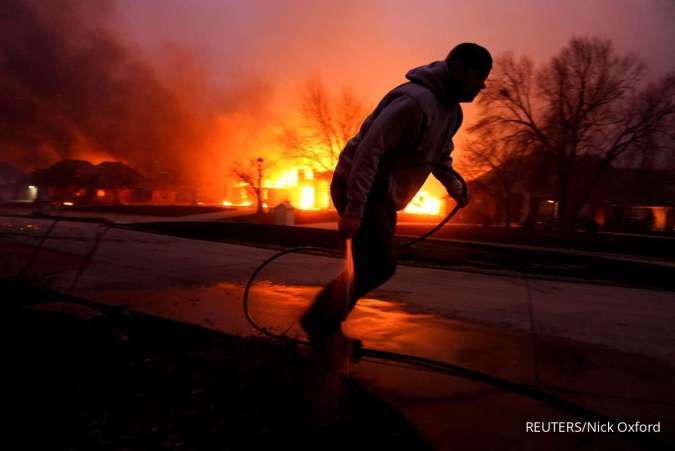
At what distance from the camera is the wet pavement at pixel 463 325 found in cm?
199

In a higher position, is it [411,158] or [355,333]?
[411,158]

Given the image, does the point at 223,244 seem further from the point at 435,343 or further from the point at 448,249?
the point at 435,343

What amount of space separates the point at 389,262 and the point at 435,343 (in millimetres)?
813

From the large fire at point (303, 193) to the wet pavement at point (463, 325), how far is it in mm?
31988

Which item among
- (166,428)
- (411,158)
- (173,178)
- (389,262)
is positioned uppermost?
(173,178)

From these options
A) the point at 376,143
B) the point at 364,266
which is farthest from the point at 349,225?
the point at 376,143

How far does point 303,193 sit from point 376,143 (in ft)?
126

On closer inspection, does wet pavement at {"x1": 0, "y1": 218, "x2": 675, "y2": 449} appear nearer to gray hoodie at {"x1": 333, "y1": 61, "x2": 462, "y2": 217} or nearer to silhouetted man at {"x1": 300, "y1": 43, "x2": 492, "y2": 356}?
silhouetted man at {"x1": 300, "y1": 43, "x2": 492, "y2": 356}

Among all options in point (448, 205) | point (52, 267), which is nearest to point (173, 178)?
point (448, 205)

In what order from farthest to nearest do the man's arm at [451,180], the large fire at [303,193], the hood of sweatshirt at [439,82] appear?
the large fire at [303,193], the man's arm at [451,180], the hood of sweatshirt at [439,82]

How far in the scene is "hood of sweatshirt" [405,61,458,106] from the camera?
2.36m

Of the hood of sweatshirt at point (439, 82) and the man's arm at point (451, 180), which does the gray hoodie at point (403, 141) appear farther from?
the man's arm at point (451, 180)

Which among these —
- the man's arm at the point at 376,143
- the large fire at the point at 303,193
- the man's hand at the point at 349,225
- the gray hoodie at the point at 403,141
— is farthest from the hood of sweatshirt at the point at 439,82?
the large fire at the point at 303,193

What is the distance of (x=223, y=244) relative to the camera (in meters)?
8.47
